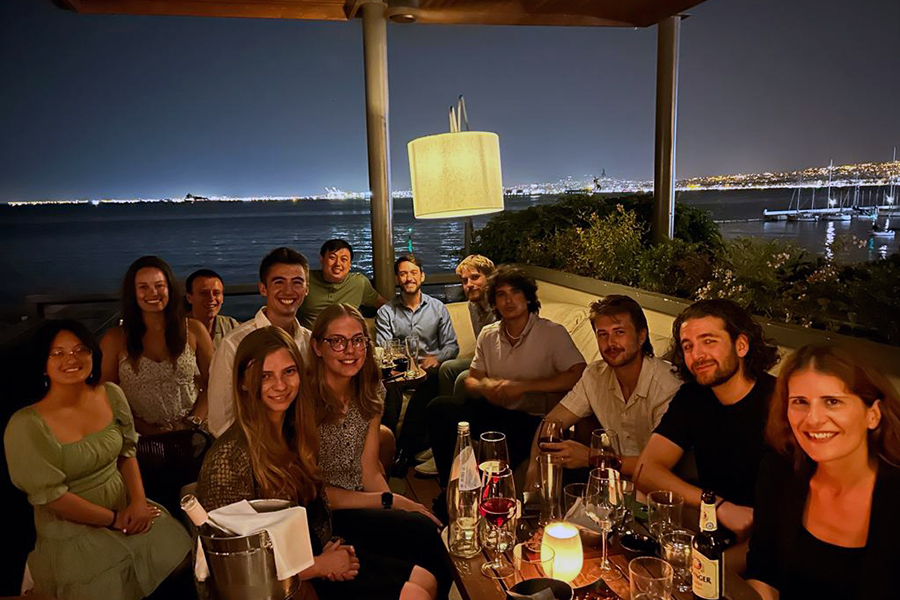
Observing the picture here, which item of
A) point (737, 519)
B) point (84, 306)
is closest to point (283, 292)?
point (737, 519)

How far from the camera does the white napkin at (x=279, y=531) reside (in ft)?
4.30

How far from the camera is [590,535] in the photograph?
5.02 feet

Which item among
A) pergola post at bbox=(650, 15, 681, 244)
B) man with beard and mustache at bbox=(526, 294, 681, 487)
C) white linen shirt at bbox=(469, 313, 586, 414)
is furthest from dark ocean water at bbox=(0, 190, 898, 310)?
man with beard and mustache at bbox=(526, 294, 681, 487)

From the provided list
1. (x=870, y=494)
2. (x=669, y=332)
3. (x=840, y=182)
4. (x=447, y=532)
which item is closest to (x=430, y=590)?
(x=447, y=532)

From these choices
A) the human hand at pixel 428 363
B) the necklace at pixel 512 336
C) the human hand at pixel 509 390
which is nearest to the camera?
the human hand at pixel 509 390

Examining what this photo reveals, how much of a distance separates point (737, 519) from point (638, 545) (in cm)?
55

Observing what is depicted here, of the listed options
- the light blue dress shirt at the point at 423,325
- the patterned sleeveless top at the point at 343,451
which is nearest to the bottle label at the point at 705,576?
the patterned sleeveless top at the point at 343,451

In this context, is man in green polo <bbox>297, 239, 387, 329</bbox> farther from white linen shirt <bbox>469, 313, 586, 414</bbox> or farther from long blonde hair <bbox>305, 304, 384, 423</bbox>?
long blonde hair <bbox>305, 304, 384, 423</bbox>

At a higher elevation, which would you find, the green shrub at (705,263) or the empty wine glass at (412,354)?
the green shrub at (705,263)

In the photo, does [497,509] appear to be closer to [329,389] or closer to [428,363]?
[329,389]

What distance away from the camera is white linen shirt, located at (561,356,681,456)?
239cm

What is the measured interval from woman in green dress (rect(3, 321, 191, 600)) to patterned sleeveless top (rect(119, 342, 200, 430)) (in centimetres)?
59

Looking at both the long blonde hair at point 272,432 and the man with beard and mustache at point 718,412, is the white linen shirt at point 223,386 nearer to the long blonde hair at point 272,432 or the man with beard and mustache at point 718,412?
the long blonde hair at point 272,432

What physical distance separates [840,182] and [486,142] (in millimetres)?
5519
